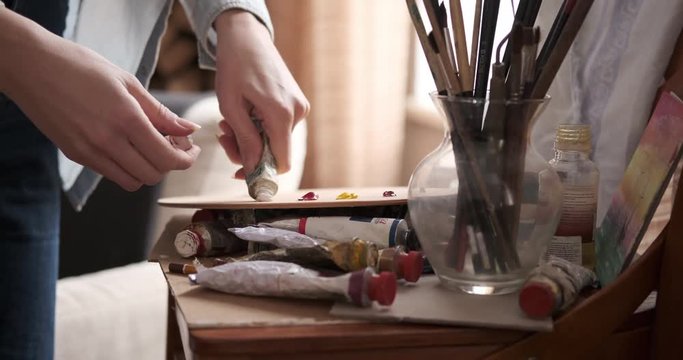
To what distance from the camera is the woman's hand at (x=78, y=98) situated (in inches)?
24.6

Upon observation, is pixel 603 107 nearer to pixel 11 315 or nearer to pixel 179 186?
pixel 11 315

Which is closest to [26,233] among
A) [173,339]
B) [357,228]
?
[173,339]

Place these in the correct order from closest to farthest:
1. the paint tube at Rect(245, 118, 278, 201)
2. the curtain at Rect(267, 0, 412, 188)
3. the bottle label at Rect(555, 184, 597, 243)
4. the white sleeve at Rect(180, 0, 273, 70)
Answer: the bottle label at Rect(555, 184, 597, 243), the paint tube at Rect(245, 118, 278, 201), the white sleeve at Rect(180, 0, 273, 70), the curtain at Rect(267, 0, 412, 188)

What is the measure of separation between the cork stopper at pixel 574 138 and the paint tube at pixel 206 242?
0.89 feet

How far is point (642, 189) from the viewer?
0.62m

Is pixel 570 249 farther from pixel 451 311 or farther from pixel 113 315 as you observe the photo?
pixel 113 315

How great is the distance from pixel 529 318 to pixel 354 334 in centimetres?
11

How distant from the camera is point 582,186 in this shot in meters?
0.66

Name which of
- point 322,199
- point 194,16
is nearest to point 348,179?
point 194,16

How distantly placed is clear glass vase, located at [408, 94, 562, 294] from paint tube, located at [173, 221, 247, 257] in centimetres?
18

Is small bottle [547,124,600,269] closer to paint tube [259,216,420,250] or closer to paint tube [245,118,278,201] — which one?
paint tube [259,216,420,250]

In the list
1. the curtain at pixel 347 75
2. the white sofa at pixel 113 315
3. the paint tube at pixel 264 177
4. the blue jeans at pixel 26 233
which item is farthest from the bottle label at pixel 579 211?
the curtain at pixel 347 75

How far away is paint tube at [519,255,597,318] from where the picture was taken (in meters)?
0.54

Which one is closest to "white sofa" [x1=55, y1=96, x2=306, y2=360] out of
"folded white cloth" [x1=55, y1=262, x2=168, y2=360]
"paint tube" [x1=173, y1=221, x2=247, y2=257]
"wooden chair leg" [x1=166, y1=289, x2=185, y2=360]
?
"folded white cloth" [x1=55, y1=262, x2=168, y2=360]
